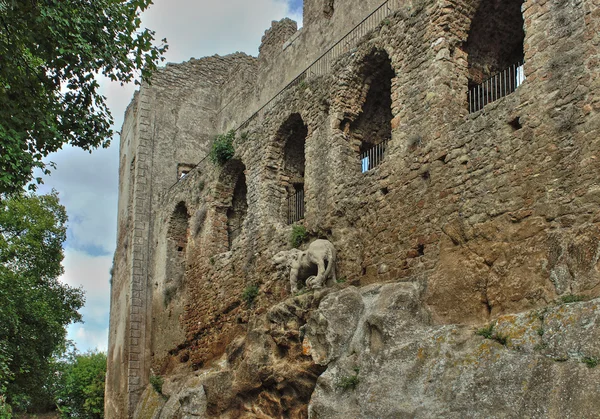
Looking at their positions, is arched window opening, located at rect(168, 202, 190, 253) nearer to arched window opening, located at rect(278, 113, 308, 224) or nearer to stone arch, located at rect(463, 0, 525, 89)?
arched window opening, located at rect(278, 113, 308, 224)

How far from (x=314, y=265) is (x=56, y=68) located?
211 inches

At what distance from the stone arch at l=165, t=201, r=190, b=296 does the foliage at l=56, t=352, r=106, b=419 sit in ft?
33.5

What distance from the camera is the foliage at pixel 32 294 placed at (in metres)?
20.2

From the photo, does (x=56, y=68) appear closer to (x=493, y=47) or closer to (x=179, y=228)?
(x=493, y=47)

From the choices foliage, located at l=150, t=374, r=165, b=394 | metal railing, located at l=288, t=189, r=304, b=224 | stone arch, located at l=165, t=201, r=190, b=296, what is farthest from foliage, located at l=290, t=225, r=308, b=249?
stone arch, located at l=165, t=201, r=190, b=296

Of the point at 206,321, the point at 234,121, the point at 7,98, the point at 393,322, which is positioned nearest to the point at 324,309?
the point at 393,322

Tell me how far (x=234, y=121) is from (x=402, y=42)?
10596 millimetres

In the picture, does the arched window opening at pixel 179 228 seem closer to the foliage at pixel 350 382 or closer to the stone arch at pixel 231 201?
the stone arch at pixel 231 201

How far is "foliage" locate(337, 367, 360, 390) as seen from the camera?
9.84m

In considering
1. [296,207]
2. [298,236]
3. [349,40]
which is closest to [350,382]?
[298,236]

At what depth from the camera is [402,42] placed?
1280 cm

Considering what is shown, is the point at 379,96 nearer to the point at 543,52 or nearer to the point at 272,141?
the point at 272,141

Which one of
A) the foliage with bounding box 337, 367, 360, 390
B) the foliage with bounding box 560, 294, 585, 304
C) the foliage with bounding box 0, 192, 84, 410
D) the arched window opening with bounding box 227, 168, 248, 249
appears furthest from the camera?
the foliage with bounding box 0, 192, 84, 410

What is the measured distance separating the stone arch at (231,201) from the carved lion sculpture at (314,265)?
5.12m
